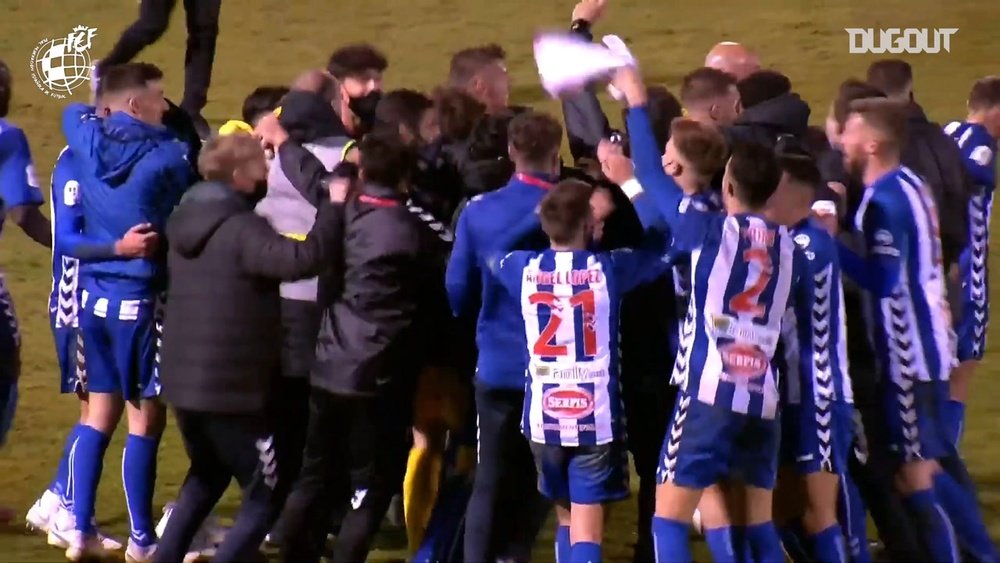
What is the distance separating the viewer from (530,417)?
219 inches

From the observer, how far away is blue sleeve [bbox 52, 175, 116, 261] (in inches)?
254

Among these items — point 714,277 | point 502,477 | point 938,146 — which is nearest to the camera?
point 714,277

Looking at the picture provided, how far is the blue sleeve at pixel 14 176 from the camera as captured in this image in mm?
6754

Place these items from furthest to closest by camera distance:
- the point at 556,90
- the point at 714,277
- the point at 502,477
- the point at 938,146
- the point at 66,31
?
the point at 66,31 < the point at 938,146 < the point at 556,90 < the point at 502,477 < the point at 714,277

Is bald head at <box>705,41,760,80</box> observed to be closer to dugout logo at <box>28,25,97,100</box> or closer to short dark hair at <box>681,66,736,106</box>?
short dark hair at <box>681,66,736,106</box>

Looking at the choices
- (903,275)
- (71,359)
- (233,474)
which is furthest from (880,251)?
(71,359)

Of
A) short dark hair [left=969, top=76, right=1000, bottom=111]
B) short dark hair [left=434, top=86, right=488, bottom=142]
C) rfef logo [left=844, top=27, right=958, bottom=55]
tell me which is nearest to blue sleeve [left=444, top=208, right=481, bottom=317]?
short dark hair [left=434, top=86, right=488, bottom=142]

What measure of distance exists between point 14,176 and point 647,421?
265 centimetres

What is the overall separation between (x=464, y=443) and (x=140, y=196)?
148 centimetres

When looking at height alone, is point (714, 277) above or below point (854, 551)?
above

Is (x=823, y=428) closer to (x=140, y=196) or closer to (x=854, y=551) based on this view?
(x=854, y=551)

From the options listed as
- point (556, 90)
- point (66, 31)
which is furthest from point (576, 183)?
point (66, 31)

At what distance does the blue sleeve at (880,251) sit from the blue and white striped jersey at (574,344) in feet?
2.31

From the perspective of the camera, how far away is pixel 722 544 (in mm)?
5523
